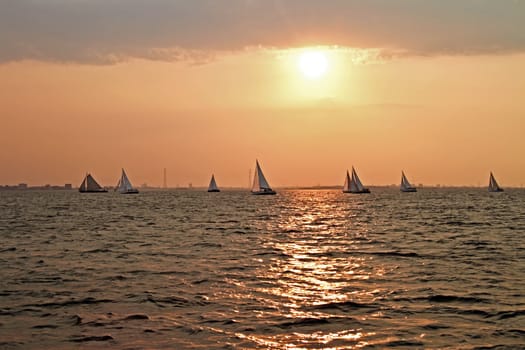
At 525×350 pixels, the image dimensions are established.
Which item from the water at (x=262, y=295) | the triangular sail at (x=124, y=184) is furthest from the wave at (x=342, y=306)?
the triangular sail at (x=124, y=184)

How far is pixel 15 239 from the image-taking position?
39.0m

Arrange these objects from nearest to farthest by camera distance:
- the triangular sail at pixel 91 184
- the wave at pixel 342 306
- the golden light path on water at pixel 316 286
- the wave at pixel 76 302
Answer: the golden light path on water at pixel 316 286 < the wave at pixel 342 306 < the wave at pixel 76 302 < the triangular sail at pixel 91 184

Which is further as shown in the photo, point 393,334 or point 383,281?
point 383,281

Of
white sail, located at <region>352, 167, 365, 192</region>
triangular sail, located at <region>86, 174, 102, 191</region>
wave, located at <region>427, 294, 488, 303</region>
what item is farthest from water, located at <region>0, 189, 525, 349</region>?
triangular sail, located at <region>86, 174, 102, 191</region>

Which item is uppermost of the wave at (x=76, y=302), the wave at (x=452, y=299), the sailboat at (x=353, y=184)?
the sailboat at (x=353, y=184)

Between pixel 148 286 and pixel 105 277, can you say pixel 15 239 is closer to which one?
pixel 105 277

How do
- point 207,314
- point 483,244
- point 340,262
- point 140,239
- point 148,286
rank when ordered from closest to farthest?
point 207,314 < point 148,286 < point 340,262 < point 483,244 < point 140,239

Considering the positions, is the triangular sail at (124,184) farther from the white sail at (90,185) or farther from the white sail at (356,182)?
the white sail at (356,182)

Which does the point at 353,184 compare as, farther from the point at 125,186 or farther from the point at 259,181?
the point at 125,186

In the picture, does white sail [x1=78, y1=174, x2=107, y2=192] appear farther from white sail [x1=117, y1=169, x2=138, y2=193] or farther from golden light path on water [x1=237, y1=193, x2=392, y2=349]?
golden light path on water [x1=237, y1=193, x2=392, y2=349]

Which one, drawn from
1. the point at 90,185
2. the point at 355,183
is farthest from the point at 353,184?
the point at 90,185

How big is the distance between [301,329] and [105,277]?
10827 mm

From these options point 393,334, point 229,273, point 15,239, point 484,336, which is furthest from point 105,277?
point 15,239

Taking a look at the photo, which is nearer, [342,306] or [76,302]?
[342,306]
